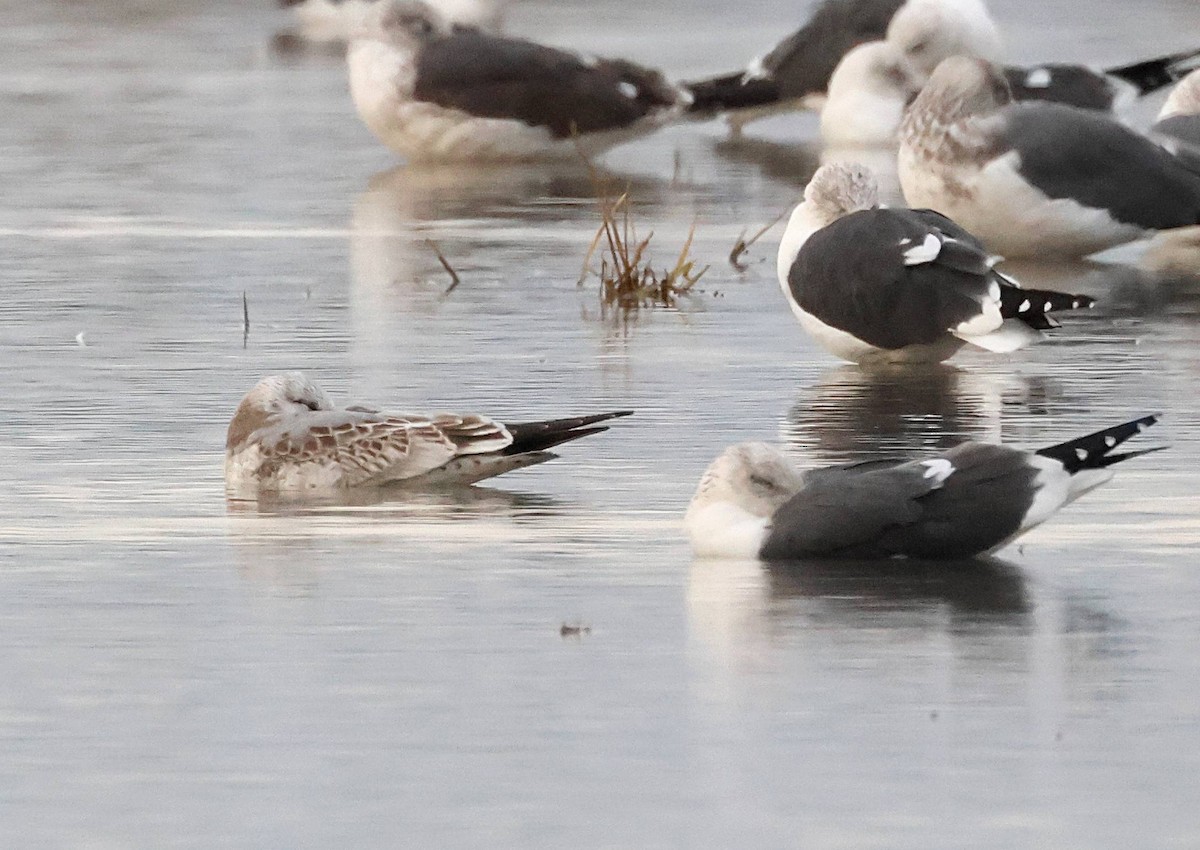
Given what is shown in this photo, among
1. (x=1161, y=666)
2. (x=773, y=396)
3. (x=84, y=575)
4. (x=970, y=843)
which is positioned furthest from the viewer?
(x=773, y=396)

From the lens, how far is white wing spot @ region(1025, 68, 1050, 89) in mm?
16672

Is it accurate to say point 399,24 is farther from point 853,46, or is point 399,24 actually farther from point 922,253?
point 922,253

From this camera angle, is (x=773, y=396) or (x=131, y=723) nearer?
(x=131, y=723)

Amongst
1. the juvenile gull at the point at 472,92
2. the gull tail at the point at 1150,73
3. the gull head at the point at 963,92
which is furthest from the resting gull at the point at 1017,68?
the gull head at the point at 963,92

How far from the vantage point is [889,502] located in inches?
285

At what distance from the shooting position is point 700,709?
604 centimetres

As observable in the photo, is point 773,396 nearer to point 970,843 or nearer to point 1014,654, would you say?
point 1014,654

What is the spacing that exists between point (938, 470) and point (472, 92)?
10.7m

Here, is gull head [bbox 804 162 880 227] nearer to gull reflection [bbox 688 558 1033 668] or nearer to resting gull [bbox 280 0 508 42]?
gull reflection [bbox 688 558 1033 668]

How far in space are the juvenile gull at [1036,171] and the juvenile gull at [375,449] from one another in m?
5.04

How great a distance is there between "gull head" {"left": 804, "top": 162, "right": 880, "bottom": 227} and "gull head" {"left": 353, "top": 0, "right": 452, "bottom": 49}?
7.19 meters

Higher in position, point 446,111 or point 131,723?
point 446,111

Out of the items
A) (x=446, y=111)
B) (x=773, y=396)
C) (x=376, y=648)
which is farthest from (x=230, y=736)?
(x=446, y=111)

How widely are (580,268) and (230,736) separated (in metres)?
7.64
